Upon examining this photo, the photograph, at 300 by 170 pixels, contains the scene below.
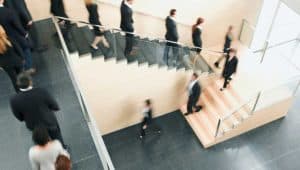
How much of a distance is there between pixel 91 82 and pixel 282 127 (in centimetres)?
595

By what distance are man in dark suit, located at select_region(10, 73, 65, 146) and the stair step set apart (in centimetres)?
349

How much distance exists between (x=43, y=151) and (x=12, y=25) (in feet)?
8.41

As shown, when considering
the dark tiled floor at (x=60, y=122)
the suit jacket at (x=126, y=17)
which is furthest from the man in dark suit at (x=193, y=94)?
the dark tiled floor at (x=60, y=122)

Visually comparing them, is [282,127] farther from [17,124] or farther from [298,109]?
[17,124]

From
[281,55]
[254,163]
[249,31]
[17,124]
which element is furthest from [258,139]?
[17,124]

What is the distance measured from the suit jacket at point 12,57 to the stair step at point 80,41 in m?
2.22

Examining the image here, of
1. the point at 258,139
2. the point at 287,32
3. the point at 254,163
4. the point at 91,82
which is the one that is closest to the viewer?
the point at 91,82

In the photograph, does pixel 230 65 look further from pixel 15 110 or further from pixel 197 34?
pixel 15 110

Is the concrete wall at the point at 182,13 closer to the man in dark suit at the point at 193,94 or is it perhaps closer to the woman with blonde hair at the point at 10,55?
the man in dark suit at the point at 193,94

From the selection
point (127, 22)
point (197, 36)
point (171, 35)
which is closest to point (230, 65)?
point (197, 36)

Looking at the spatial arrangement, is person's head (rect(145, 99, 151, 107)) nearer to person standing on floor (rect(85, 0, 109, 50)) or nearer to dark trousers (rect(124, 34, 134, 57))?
dark trousers (rect(124, 34, 134, 57))

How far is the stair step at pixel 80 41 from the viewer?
7.75 m

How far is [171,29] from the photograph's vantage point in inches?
353

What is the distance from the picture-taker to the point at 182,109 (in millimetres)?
10625
